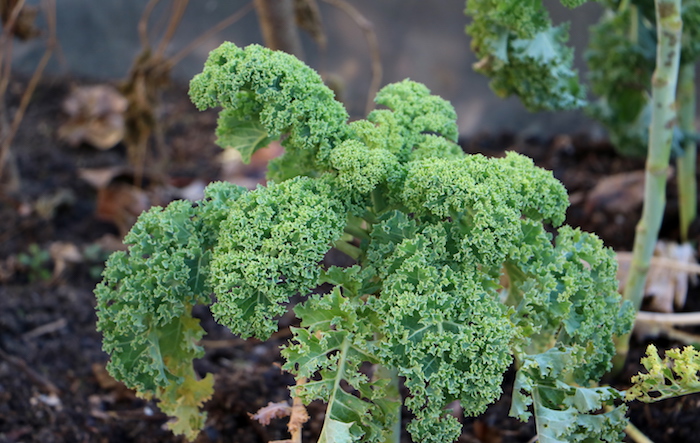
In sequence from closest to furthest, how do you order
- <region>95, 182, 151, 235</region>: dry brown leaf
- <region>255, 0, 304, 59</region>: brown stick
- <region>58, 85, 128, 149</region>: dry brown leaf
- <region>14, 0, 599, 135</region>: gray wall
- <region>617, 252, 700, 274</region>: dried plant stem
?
1. <region>617, 252, 700, 274</region>: dried plant stem
2. <region>255, 0, 304, 59</region>: brown stick
3. <region>95, 182, 151, 235</region>: dry brown leaf
4. <region>14, 0, 599, 135</region>: gray wall
5. <region>58, 85, 128, 149</region>: dry brown leaf

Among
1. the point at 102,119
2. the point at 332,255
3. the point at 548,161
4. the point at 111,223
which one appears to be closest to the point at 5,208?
the point at 111,223

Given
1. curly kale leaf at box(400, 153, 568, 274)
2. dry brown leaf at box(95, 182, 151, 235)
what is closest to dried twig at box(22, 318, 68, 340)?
dry brown leaf at box(95, 182, 151, 235)

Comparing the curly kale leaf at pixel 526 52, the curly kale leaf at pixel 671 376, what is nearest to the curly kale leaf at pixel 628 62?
the curly kale leaf at pixel 526 52

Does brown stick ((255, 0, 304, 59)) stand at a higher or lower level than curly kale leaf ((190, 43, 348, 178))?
higher

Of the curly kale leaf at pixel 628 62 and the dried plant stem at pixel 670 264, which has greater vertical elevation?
the curly kale leaf at pixel 628 62

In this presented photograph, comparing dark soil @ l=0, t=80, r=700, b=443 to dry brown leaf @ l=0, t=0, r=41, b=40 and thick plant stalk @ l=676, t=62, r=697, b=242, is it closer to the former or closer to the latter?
thick plant stalk @ l=676, t=62, r=697, b=242

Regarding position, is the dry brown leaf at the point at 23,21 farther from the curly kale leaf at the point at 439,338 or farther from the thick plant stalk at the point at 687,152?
the thick plant stalk at the point at 687,152

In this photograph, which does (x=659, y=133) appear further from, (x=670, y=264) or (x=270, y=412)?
(x=270, y=412)
